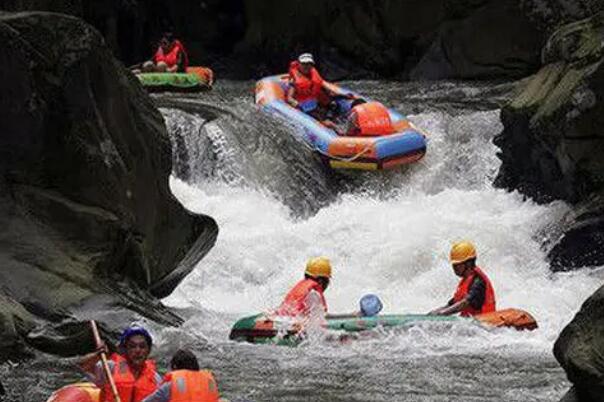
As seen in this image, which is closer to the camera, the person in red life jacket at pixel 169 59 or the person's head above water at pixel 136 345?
the person's head above water at pixel 136 345

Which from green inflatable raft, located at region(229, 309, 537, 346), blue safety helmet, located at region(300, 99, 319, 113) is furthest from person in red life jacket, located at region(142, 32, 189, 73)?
green inflatable raft, located at region(229, 309, 537, 346)

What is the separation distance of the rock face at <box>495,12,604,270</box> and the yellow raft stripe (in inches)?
97.0

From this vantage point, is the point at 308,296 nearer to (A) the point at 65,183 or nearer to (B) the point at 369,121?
(A) the point at 65,183

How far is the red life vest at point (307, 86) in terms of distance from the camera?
2066 cm

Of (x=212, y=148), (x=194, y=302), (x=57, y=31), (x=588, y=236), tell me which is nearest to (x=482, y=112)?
(x=212, y=148)

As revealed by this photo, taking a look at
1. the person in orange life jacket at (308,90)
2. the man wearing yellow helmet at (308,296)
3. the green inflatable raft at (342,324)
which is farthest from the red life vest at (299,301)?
the person in orange life jacket at (308,90)

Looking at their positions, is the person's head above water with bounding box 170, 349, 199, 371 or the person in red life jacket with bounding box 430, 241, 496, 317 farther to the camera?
the person in red life jacket with bounding box 430, 241, 496, 317

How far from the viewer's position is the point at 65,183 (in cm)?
1188

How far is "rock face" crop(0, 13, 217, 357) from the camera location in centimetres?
1125

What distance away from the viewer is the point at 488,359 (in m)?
10.9

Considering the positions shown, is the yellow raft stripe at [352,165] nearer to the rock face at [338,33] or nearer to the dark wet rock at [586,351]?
the rock face at [338,33]

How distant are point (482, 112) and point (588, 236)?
6.04 meters

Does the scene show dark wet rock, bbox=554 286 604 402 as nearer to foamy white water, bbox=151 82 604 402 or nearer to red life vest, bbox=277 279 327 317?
foamy white water, bbox=151 82 604 402

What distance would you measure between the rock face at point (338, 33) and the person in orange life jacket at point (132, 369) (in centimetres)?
1557
